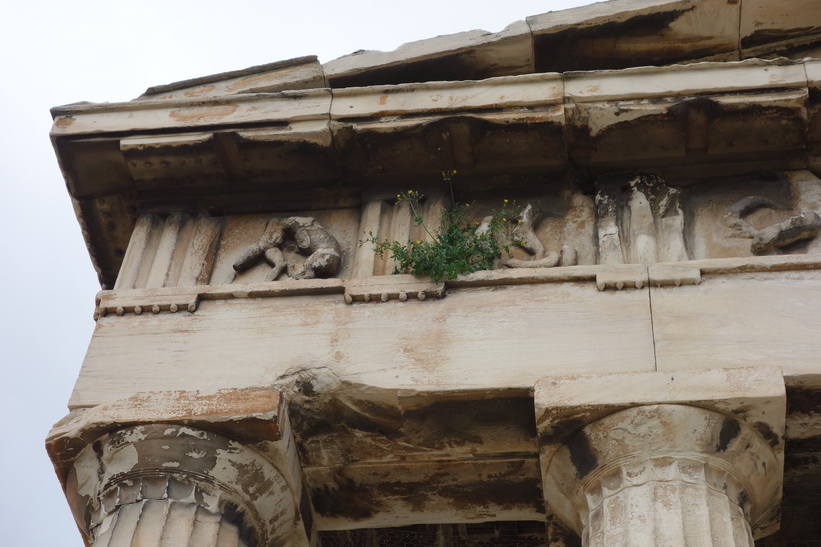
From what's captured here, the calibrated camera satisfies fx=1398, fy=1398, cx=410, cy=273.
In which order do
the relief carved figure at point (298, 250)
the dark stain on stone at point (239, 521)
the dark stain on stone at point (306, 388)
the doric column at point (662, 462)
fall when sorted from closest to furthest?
the doric column at point (662, 462) < the dark stain on stone at point (239, 521) < the dark stain on stone at point (306, 388) < the relief carved figure at point (298, 250)

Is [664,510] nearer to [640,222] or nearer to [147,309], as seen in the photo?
[640,222]

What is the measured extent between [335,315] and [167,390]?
1.02 m

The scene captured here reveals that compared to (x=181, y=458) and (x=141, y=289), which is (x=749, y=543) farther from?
(x=141, y=289)

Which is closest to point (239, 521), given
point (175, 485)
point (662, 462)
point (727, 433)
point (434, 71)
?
point (175, 485)

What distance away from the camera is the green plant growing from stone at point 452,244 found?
791 cm

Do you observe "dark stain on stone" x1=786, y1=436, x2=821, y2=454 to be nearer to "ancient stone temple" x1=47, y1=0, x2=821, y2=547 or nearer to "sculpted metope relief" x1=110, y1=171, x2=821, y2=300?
"ancient stone temple" x1=47, y1=0, x2=821, y2=547

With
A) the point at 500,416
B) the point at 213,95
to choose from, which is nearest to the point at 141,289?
the point at 213,95

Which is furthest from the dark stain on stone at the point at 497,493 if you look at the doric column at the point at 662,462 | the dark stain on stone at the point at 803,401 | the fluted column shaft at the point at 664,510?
the dark stain on stone at the point at 803,401

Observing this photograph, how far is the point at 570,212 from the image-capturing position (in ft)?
28.2

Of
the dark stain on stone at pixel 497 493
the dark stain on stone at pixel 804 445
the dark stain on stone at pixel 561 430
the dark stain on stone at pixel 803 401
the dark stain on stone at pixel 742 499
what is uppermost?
the dark stain on stone at pixel 803 401

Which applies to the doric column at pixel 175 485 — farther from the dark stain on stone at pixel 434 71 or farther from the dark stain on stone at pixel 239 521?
the dark stain on stone at pixel 434 71

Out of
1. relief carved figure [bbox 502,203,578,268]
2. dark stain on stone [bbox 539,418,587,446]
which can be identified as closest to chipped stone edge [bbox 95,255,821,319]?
relief carved figure [bbox 502,203,578,268]

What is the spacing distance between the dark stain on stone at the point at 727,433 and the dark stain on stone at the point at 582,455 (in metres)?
0.62

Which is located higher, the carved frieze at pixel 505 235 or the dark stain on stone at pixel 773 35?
the dark stain on stone at pixel 773 35
